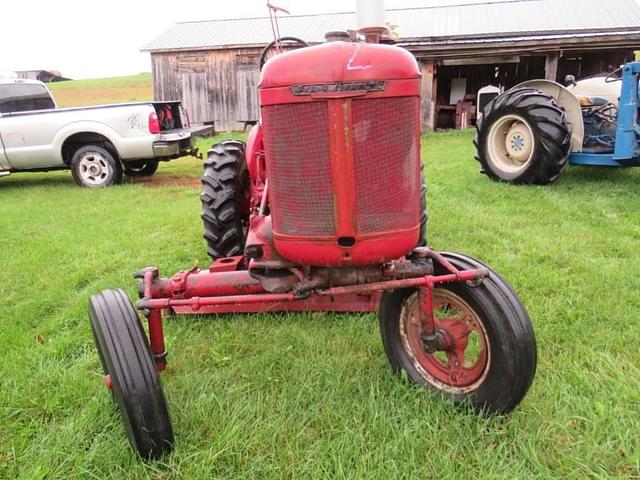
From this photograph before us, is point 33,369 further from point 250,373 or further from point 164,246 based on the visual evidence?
point 164,246

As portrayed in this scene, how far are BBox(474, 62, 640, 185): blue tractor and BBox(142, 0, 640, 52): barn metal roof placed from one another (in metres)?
10.2

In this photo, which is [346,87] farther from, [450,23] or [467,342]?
[450,23]

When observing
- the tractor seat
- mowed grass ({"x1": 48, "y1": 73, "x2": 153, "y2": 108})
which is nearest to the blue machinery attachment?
the tractor seat

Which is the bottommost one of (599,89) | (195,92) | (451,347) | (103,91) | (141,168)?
(141,168)

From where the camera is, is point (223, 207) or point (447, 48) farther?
point (447, 48)

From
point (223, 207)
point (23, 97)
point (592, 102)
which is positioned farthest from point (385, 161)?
point (23, 97)

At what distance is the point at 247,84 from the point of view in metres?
16.9

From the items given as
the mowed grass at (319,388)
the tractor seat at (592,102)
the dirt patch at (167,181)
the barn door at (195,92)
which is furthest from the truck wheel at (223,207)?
the barn door at (195,92)

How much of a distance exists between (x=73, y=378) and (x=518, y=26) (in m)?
17.2

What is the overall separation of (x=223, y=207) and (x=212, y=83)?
14.7 metres

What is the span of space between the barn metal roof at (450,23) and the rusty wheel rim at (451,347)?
15.4m

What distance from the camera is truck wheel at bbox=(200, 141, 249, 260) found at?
3.56 metres

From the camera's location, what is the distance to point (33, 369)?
8.86 ft

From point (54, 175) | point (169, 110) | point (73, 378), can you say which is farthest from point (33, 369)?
point (54, 175)
